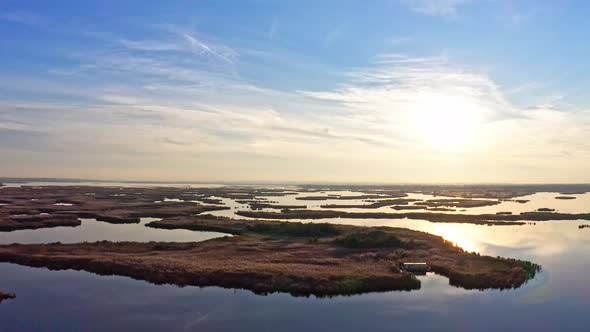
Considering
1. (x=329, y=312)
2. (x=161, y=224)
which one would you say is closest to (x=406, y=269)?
(x=329, y=312)

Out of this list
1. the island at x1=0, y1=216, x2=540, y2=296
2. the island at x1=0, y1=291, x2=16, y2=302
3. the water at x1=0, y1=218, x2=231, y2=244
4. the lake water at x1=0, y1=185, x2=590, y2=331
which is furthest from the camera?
the water at x1=0, y1=218, x2=231, y2=244

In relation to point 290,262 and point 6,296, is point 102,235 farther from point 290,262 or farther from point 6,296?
point 290,262

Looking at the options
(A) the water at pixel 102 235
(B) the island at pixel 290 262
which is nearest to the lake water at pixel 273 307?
(B) the island at pixel 290 262

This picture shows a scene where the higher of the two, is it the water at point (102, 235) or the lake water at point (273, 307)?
the water at point (102, 235)

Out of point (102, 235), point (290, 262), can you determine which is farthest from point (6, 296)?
point (102, 235)

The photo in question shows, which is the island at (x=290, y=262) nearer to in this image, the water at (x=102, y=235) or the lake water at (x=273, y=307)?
the lake water at (x=273, y=307)

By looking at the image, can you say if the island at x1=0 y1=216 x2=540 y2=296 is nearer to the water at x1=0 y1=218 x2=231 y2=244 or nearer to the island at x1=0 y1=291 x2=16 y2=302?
the water at x1=0 y1=218 x2=231 y2=244

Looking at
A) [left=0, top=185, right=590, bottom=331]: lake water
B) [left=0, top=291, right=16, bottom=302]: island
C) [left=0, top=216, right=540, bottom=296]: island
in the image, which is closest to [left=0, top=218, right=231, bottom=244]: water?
[left=0, top=216, right=540, bottom=296]: island

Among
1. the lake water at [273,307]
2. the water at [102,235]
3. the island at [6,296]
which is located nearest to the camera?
the lake water at [273,307]
